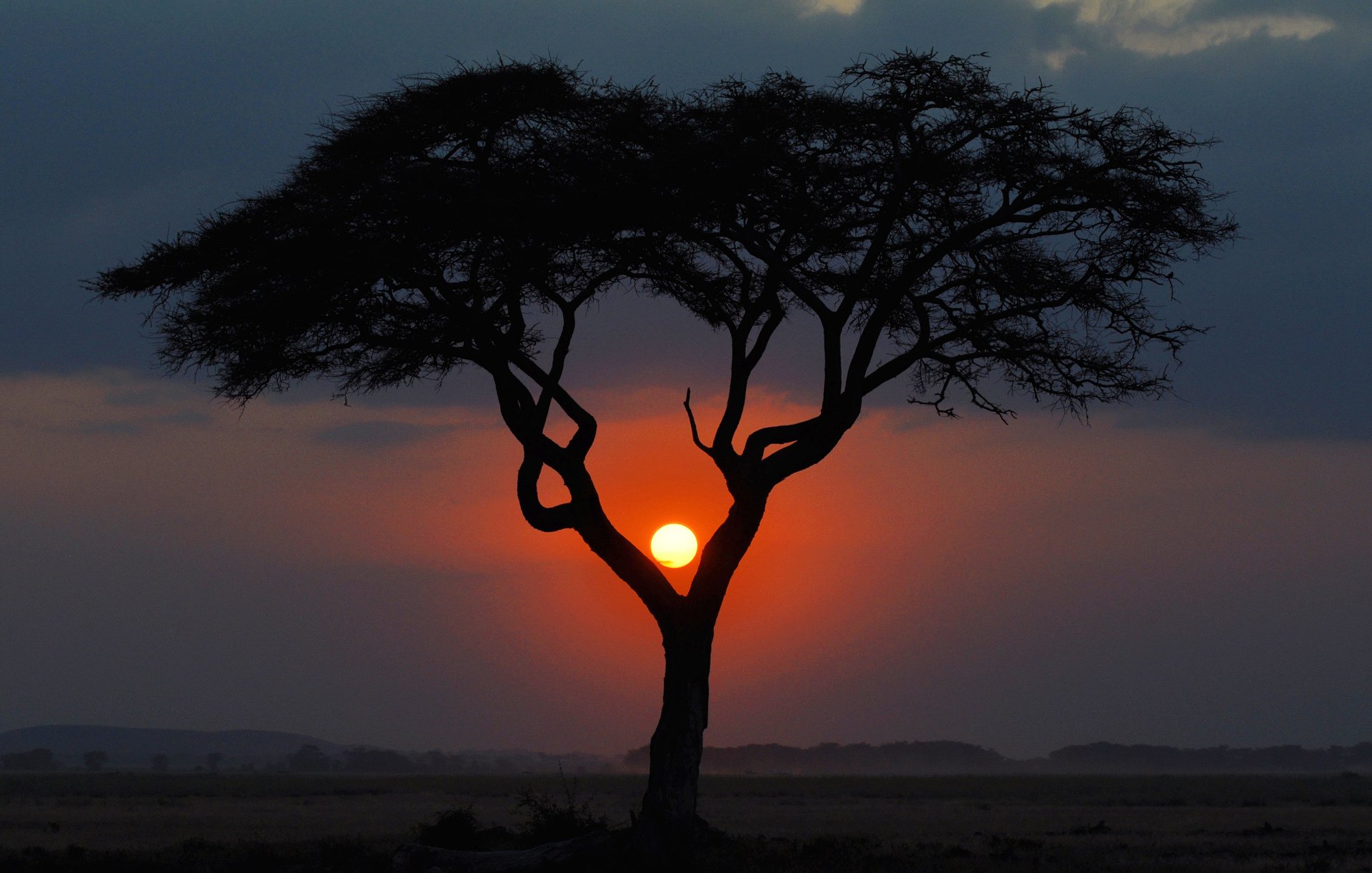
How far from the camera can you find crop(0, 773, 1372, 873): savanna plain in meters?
20.6

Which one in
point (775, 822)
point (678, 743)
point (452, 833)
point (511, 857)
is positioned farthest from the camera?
point (775, 822)

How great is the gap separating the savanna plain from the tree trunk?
742mm

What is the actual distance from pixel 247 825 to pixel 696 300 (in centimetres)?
2260

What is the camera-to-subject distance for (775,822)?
4062cm

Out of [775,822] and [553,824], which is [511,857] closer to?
[553,824]

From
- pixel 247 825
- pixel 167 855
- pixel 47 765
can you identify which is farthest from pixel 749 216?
pixel 47 765

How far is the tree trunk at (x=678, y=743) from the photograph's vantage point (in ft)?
61.0

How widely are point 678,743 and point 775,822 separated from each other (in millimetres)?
22758

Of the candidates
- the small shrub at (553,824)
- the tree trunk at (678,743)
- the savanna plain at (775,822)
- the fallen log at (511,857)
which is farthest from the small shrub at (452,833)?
the tree trunk at (678,743)

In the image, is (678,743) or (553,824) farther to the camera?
(553,824)

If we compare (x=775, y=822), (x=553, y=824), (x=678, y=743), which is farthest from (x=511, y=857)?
(x=775, y=822)

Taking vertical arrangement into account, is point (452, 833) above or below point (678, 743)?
below

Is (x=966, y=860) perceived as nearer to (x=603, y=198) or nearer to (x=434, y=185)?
(x=603, y=198)

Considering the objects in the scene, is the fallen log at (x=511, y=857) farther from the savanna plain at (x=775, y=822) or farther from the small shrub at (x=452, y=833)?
the small shrub at (x=452, y=833)
